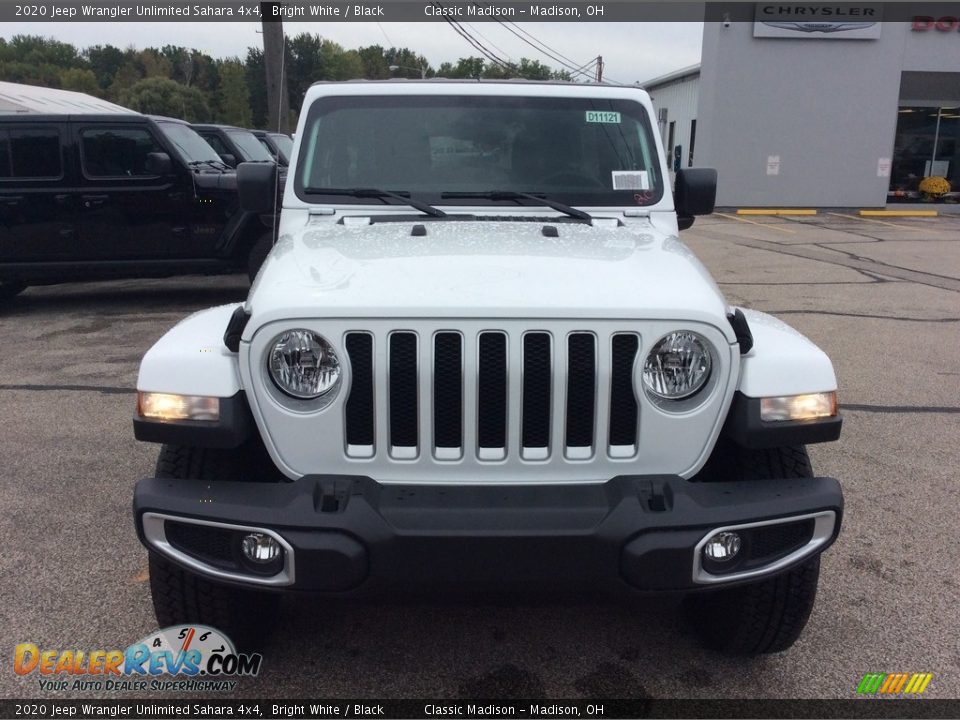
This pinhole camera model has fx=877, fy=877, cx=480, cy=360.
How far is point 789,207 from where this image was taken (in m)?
21.3

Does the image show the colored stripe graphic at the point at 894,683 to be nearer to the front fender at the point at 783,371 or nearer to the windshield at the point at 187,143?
the front fender at the point at 783,371

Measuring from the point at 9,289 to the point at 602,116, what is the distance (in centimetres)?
764

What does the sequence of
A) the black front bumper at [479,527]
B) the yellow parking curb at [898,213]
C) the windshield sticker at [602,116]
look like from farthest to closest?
the yellow parking curb at [898,213] → the windshield sticker at [602,116] → the black front bumper at [479,527]

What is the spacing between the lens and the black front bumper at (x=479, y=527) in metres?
2.20

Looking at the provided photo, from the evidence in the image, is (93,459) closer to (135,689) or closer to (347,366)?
(135,689)

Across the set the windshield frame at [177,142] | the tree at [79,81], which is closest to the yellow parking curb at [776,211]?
the windshield frame at [177,142]

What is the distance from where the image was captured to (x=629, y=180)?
3771 mm

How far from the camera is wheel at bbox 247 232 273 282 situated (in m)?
8.46

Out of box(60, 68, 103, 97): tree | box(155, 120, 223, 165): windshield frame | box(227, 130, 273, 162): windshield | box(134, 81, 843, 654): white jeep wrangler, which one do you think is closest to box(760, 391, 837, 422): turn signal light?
box(134, 81, 843, 654): white jeep wrangler

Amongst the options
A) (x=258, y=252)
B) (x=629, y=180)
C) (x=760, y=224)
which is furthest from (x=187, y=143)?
(x=760, y=224)

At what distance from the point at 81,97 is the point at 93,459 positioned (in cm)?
1818

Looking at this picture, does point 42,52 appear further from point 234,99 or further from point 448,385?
point 448,385

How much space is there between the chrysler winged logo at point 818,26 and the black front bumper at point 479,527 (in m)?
20.3

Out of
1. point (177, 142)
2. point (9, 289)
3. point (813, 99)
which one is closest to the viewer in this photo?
point (177, 142)
